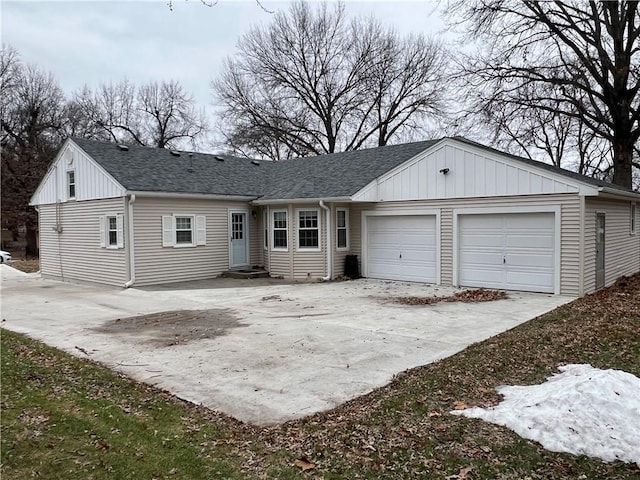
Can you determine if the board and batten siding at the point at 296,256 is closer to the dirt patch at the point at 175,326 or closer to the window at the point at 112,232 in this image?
the window at the point at 112,232

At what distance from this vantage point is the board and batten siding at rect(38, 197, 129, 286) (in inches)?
587

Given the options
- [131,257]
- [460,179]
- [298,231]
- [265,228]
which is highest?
[460,179]

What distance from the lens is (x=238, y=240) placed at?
17.4m

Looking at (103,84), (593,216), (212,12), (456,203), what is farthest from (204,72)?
(212,12)

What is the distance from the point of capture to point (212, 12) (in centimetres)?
504

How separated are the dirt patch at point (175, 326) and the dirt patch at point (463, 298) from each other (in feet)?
13.4

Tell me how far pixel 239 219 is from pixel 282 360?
11.4 meters

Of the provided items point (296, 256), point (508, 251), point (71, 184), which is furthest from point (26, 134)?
point (508, 251)

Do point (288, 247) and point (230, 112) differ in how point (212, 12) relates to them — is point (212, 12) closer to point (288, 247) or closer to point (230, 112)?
point (288, 247)

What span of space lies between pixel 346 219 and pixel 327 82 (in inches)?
701

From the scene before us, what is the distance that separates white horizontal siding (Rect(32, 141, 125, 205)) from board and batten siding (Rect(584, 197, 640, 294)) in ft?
40.9

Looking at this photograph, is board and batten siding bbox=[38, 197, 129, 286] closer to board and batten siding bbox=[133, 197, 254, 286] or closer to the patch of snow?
board and batten siding bbox=[133, 197, 254, 286]

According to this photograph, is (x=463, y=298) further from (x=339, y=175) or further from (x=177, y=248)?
(x=177, y=248)

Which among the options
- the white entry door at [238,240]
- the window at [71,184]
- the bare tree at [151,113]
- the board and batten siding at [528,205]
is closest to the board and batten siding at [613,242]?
the board and batten siding at [528,205]
